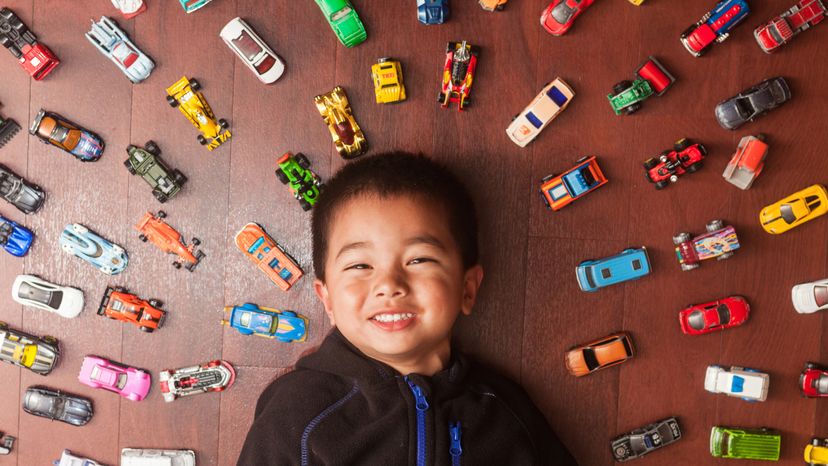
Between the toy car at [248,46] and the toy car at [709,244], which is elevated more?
the toy car at [248,46]

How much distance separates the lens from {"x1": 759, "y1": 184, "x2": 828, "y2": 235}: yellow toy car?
3.46 feet

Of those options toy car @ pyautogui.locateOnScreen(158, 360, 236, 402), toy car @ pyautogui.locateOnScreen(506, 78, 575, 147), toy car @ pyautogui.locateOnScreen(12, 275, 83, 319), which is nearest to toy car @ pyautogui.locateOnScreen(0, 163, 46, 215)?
toy car @ pyautogui.locateOnScreen(12, 275, 83, 319)

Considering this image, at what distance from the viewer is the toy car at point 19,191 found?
106 centimetres

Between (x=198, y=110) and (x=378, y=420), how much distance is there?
0.61 meters

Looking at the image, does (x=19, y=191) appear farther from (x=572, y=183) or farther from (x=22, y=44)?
(x=572, y=183)

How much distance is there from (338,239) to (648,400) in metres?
0.65

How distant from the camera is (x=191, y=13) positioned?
1.06 metres

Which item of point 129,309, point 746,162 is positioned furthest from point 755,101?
point 129,309

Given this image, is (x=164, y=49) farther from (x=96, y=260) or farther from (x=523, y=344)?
(x=523, y=344)

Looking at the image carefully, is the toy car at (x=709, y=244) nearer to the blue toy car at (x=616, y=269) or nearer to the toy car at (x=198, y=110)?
the blue toy car at (x=616, y=269)

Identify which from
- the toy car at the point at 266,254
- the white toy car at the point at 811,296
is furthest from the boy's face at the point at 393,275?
the white toy car at the point at 811,296

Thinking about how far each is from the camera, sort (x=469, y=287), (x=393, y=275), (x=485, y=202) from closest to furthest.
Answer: (x=393, y=275) < (x=469, y=287) < (x=485, y=202)

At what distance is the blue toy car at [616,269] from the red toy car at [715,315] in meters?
0.11

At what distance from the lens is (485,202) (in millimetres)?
1092
